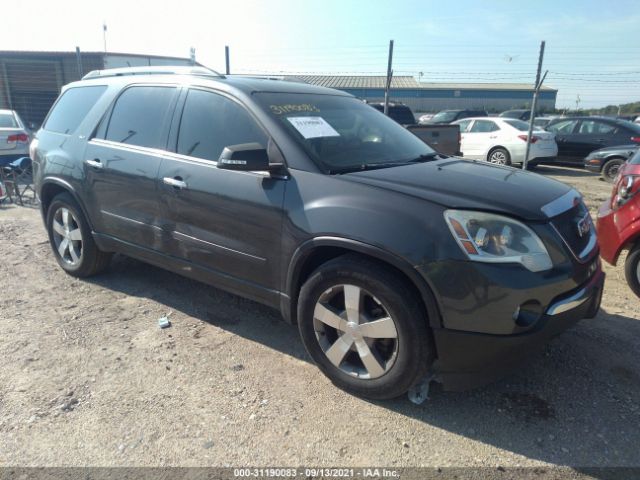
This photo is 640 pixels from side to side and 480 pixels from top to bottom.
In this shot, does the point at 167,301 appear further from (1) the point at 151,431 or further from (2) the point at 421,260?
(2) the point at 421,260

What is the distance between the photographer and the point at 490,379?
8.39ft

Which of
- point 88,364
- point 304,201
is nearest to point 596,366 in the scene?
point 304,201

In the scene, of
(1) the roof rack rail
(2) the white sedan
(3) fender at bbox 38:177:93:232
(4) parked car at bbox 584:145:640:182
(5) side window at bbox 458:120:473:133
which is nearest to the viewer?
(1) the roof rack rail

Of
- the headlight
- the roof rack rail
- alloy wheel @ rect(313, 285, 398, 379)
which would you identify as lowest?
alloy wheel @ rect(313, 285, 398, 379)

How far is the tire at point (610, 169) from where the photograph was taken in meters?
10.8

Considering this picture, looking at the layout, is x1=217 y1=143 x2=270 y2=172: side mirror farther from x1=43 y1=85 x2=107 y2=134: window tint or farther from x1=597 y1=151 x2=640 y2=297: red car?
x1=597 y1=151 x2=640 y2=297: red car

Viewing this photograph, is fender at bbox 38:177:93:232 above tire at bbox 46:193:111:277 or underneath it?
above

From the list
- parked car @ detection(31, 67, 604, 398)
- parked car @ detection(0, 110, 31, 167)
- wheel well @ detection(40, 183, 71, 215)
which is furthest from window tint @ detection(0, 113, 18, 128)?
parked car @ detection(31, 67, 604, 398)

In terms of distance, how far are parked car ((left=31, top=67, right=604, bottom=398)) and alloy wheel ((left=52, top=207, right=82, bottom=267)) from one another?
1.62 ft

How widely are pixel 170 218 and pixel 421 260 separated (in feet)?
6.53

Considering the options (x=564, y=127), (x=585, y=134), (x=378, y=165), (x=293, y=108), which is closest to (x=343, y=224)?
(x=378, y=165)

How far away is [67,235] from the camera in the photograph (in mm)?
4637

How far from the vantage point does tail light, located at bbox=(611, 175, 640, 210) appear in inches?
159

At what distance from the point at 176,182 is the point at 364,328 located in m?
1.74
